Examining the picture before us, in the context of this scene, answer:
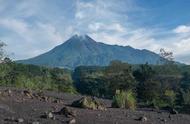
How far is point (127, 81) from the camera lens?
69.2 meters

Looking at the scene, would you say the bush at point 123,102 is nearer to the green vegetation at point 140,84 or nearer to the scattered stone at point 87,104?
the scattered stone at point 87,104

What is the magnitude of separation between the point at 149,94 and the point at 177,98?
537cm

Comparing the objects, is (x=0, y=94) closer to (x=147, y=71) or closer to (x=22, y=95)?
(x=22, y=95)

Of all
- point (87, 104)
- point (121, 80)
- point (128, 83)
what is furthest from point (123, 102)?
point (121, 80)

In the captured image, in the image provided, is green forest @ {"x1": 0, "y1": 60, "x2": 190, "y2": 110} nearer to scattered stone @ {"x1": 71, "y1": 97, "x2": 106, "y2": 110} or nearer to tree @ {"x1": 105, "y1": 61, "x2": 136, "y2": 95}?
tree @ {"x1": 105, "y1": 61, "x2": 136, "y2": 95}

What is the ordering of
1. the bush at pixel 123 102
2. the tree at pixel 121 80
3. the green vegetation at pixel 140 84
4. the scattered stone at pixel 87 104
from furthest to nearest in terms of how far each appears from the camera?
the tree at pixel 121 80 → the green vegetation at pixel 140 84 → the bush at pixel 123 102 → the scattered stone at pixel 87 104

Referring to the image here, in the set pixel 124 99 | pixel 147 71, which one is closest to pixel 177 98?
pixel 147 71

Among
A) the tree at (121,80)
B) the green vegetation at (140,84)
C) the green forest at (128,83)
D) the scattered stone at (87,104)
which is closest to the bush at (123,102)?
the scattered stone at (87,104)

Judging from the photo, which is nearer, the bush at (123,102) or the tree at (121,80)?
the bush at (123,102)

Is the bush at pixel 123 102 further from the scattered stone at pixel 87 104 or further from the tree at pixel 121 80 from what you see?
the tree at pixel 121 80

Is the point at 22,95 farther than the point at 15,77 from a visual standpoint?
No

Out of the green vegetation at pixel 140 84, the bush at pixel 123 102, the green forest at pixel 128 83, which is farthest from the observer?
the green vegetation at pixel 140 84

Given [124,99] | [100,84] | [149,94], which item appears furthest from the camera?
[100,84]

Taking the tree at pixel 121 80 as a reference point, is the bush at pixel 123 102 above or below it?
below
